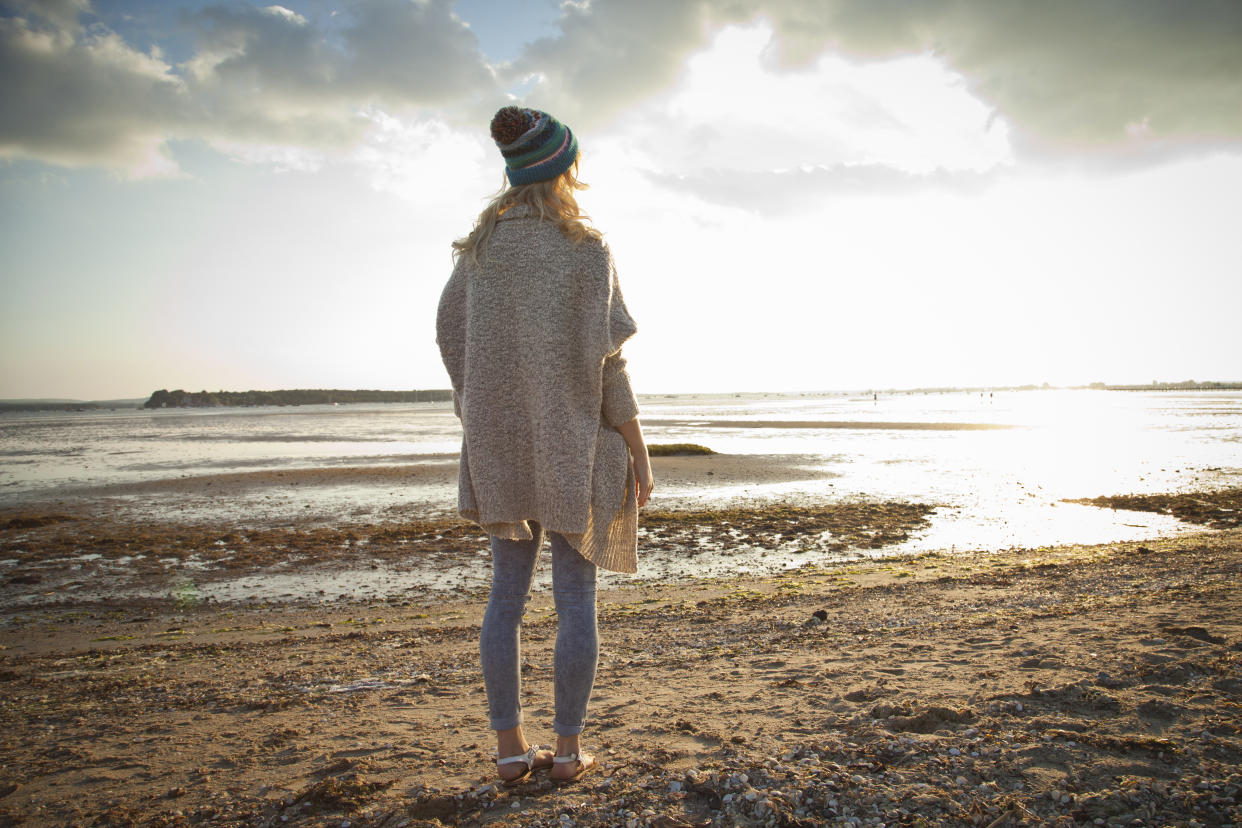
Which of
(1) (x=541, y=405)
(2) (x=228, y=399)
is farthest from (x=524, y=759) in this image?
(2) (x=228, y=399)

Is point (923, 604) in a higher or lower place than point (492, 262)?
lower

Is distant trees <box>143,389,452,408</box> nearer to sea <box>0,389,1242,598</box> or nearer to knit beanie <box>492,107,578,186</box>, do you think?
sea <box>0,389,1242,598</box>

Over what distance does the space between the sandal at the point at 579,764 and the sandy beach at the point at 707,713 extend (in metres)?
0.05

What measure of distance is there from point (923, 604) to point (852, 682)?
98.9 inches

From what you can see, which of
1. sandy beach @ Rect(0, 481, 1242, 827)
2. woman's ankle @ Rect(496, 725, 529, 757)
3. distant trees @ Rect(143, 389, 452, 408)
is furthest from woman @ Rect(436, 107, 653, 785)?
distant trees @ Rect(143, 389, 452, 408)

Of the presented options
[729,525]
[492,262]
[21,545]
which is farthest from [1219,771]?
[21,545]

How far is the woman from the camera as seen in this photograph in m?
2.25

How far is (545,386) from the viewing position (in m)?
2.26

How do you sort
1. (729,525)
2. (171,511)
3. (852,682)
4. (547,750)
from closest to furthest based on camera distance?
(547,750)
(852,682)
(729,525)
(171,511)

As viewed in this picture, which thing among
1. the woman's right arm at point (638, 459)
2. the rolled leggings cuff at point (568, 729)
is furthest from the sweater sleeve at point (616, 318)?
the rolled leggings cuff at point (568, 729)

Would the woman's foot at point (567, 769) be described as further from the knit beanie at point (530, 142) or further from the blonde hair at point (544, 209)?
the knit beanie at point (530, 142)

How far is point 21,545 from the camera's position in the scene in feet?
33.4

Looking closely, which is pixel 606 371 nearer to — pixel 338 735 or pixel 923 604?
pixel 338 735

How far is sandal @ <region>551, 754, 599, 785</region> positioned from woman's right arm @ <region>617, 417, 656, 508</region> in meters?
0.95
